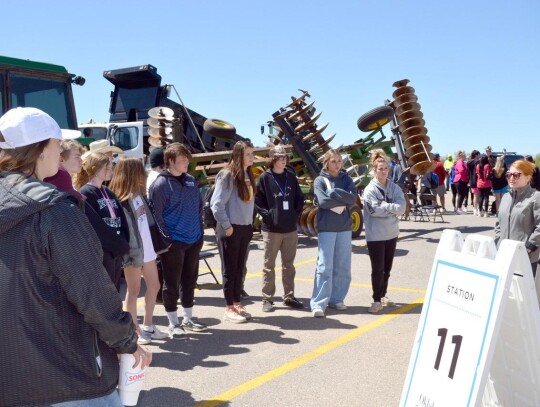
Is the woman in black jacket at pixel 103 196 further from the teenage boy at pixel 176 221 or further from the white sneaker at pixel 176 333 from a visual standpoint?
the white sneaker at pixel 176 333

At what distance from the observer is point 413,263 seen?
966 centimetres

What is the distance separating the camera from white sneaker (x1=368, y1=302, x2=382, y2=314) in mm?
6492

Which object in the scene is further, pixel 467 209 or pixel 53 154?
pixel 467 209

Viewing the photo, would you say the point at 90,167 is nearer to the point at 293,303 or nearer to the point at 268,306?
the point at 268,306

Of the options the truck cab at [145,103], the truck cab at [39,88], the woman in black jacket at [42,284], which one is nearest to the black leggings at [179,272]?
→ the woman in black jacket at [42,284]

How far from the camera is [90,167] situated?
14.8ft

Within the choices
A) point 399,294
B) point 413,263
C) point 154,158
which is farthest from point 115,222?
point 413,263

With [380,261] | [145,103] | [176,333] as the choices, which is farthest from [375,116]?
[176,333]

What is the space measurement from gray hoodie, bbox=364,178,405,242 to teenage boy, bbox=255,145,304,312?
0.83 meters

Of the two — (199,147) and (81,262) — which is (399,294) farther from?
(199,147)

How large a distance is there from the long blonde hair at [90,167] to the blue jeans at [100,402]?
273 cm

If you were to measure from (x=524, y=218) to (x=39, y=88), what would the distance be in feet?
23.5

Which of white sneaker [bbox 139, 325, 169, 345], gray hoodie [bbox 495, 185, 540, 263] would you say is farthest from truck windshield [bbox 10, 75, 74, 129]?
gray hoodie [bbox 495, 185, 540, 263]

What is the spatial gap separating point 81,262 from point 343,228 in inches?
196
